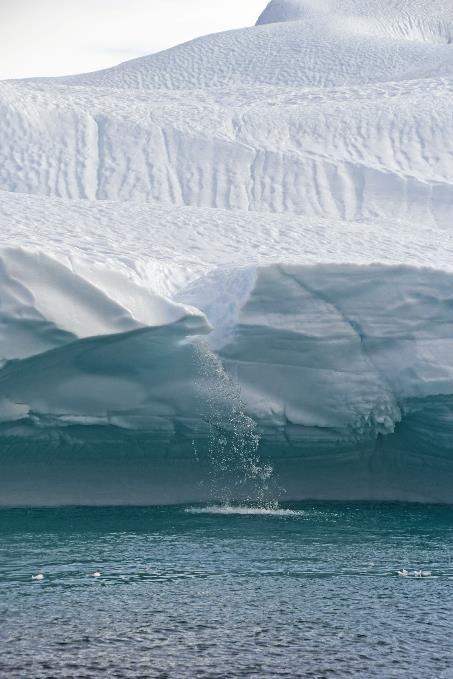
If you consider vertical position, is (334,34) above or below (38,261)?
above

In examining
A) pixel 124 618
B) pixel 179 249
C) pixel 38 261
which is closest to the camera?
pixel 124 618

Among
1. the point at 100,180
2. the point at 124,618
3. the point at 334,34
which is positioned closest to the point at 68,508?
the point at 124,618

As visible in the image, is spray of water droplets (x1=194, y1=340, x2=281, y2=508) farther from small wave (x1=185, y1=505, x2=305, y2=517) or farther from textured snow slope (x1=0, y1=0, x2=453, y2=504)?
small wave (x1=185, y1=505, x2=305, y2=517)

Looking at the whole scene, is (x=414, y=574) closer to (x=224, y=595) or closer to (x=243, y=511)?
(x=224, y=595)

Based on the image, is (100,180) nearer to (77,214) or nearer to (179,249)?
(77,214)

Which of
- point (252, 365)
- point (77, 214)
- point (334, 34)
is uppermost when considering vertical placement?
point (334, 34)

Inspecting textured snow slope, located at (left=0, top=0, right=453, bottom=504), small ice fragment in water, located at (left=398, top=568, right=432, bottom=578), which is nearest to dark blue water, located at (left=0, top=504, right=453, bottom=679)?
small ice fragment in water, located at (left=398, top=568, right=432, bottom=578)

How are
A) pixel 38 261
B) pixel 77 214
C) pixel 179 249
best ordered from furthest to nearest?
1. pixel 77 214
2. pixel 179 249
3. pixel 38 261

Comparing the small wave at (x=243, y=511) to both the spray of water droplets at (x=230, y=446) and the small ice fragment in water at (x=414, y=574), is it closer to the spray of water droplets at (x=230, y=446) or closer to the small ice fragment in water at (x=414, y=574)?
the spray of water droplets at (x=230, y=446)
